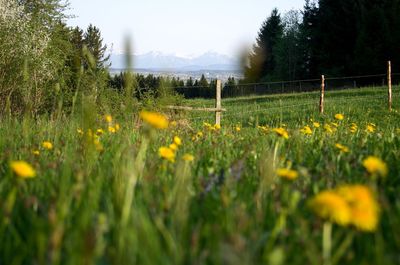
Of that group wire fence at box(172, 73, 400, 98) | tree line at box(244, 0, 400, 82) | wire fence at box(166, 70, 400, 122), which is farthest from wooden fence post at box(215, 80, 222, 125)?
tree line at box(244, 0, 400, 82)

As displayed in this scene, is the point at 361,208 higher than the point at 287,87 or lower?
lower

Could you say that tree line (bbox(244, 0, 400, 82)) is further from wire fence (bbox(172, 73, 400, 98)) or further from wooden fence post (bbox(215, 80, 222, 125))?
wooden fence post (bbox(215, 80, 222, 125))

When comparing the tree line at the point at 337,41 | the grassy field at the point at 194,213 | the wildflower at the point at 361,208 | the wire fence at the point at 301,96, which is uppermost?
the tree line at the point at 337,41

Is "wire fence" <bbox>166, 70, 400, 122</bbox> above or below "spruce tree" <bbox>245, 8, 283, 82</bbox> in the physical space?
below

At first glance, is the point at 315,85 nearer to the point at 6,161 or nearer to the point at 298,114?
the point at 298,114

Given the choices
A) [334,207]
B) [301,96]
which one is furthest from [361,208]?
[301,96]

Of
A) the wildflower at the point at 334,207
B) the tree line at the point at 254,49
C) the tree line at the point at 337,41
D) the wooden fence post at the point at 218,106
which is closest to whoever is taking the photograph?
the wildflower at the point at 334,207

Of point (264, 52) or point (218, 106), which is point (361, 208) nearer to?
point (218, 106)

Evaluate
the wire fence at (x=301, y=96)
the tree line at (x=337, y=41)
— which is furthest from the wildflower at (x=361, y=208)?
the tree line at (x=337, y=41)

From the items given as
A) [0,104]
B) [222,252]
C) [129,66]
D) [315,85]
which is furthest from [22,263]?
[315,85]

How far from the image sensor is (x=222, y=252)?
2.89 feet

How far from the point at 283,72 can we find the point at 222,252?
53.8 m

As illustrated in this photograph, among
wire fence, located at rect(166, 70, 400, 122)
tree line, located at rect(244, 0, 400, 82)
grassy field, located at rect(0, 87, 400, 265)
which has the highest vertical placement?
tree line, located at rect(244, 0, 400, 82)

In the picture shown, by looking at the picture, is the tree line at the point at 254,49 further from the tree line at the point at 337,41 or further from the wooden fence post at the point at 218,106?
the wooden fence post at the point at 218,106
